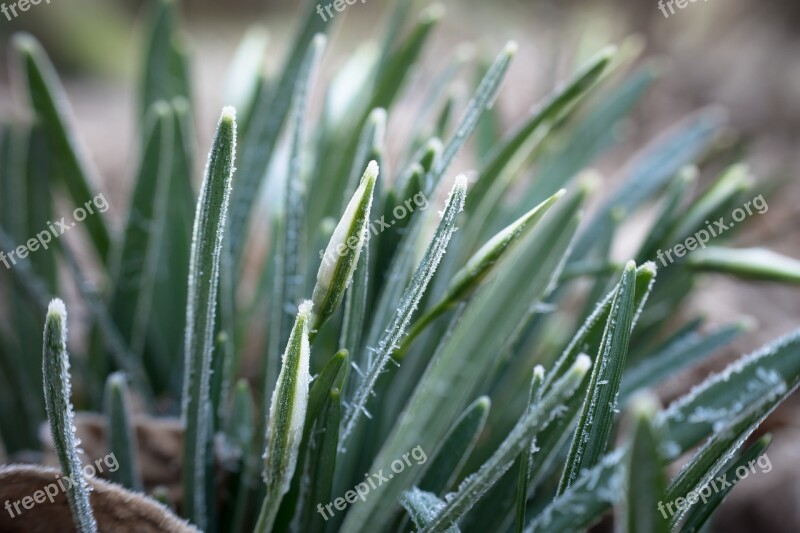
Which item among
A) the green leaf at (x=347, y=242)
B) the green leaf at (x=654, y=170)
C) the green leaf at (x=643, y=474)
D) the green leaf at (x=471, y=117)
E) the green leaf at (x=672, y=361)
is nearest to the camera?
the green leaf at (x=643, y=474)

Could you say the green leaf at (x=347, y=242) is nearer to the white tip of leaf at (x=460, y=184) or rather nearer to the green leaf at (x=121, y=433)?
the white tip of leaf at (x=460, y=184)

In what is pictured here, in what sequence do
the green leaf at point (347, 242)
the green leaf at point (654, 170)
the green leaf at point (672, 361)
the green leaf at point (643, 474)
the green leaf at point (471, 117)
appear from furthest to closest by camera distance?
the green leaf at point (654, 170) < the green leaf at point (672, 361) < the green leaf at point (471, 117) < the green leaf at point (347, 242) < the green leaf at point (643, 474)

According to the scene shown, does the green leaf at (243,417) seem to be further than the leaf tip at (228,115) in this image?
Yes

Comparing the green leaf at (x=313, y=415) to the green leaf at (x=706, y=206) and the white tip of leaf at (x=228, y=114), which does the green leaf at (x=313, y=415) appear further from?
the green leaf at (x=706, y=206)

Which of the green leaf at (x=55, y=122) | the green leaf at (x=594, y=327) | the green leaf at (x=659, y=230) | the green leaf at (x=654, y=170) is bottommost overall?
the green leaf at (x=594, y=327)

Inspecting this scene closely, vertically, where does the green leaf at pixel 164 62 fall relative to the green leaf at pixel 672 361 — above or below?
above

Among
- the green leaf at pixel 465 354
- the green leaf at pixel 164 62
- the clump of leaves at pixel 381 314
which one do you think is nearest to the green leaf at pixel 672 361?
the clump of leaves at pixel 381 314
